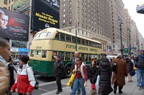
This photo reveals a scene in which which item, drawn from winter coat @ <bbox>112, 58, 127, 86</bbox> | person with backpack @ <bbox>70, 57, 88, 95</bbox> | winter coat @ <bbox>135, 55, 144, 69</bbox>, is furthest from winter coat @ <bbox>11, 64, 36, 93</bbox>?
winter coat @ <bbox>135, 55, 144, 69</bbox>

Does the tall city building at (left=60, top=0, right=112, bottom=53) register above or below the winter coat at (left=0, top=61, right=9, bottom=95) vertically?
above

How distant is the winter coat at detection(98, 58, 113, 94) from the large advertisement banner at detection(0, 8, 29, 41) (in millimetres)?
32617

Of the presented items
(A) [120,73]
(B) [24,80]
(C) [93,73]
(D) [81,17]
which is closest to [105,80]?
(C) [93,73]

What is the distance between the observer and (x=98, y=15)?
69.4 meters

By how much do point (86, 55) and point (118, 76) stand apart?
8492 mm

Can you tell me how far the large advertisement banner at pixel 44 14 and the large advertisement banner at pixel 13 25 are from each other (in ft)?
9.57

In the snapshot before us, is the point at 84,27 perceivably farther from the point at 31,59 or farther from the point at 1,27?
the point at 31,59

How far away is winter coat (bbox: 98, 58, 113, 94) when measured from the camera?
4697mm

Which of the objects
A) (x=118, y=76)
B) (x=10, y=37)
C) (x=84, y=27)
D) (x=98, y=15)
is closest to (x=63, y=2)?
(x=84, y=27)

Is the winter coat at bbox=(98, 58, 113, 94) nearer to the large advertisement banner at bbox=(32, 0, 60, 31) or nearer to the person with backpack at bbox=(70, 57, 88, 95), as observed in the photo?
the person with backpack at bbox=(70, 57, 88, 95)

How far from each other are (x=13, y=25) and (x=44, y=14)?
1125 centimetres

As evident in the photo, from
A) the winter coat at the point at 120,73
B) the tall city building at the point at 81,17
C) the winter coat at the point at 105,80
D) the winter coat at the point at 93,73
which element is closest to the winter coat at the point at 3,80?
the winter coat at the point at 105,80

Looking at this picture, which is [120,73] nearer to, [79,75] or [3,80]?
[79,75]

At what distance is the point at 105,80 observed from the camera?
4.79 metres
